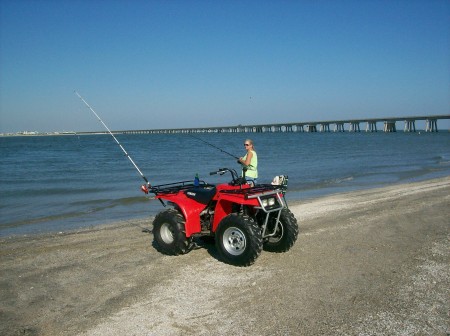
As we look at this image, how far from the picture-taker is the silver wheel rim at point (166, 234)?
6.80 metres

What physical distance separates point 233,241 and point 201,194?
3.22 feet

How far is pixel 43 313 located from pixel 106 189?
1245 centimetres

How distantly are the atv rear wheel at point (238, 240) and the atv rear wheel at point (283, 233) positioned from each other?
82 cm

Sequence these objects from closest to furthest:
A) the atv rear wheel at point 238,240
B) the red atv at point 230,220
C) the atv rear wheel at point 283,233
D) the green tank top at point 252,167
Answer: the atv rear wheel at point 238,240, the red atv at point 230,220, the atv rear wheel at point 283,233, the green tank top at point 252,167

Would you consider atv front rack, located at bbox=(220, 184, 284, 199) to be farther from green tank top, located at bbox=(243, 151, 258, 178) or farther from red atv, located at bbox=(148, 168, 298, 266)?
green tank top, located at bbox=(243, 151, 258, 178)

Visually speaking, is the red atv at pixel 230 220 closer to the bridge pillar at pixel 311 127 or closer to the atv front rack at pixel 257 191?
the atv front rack at pixel 257 191

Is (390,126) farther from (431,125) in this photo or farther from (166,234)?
(166,234)

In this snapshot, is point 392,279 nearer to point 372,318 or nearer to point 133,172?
point 372,318

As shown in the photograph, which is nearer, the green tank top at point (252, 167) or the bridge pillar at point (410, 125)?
the green tank top at point (252, 167)

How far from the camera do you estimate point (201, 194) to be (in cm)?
660

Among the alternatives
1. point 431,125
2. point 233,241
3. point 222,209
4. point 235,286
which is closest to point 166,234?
point 222,209

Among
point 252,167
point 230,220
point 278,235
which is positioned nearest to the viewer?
point 230,220

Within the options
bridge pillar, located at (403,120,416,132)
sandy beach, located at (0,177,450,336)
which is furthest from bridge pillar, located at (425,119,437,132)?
sandy beach, located at (0,177,450,336)

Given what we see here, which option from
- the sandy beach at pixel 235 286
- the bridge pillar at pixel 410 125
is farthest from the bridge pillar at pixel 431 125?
the sandy beach at pixel 235 286
